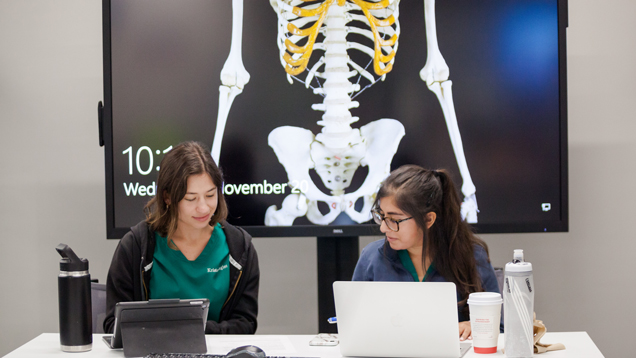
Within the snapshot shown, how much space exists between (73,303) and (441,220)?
1.24 metres

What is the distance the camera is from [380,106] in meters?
2.88

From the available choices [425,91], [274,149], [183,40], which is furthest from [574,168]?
[183,40]

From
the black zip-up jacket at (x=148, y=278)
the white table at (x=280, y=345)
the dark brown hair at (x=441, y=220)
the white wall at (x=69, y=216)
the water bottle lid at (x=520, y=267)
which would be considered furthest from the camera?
the white wall at (x=69, y=216)

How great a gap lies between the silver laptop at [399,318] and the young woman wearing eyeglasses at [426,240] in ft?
1.59

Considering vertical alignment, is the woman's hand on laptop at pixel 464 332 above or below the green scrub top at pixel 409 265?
below

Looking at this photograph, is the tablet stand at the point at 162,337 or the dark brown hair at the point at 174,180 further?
the dark brown hair at the point at 174,180

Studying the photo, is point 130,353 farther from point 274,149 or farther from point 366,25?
point 366,25

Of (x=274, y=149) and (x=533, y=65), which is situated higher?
(x=533, y=65)

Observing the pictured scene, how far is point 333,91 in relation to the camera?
2.88 metres

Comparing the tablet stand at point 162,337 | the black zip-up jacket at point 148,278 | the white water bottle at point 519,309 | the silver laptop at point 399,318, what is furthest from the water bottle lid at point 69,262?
the white water bottle at point 519,309

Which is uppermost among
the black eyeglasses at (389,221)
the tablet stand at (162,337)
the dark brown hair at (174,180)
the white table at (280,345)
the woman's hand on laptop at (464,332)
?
the dark brown hair at (174,180)

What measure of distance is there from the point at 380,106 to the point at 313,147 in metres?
0.37

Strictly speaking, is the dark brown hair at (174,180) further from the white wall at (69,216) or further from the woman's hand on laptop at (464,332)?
the white wall at (69,216)

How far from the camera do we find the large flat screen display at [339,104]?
2.86m
